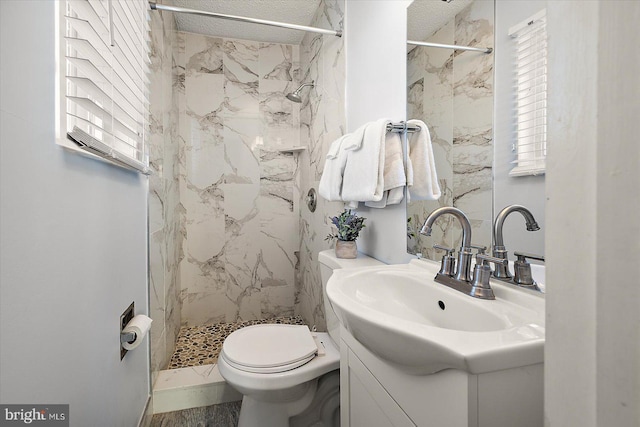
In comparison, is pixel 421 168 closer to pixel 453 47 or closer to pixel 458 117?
pixel 458 117

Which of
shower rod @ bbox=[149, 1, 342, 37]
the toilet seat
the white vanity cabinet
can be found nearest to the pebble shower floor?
the toilet seat

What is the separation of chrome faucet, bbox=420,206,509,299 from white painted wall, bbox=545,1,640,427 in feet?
1.70

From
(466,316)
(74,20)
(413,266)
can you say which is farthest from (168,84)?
(466,316)

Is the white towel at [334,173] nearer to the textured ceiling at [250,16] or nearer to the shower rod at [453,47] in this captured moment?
the shower rod at [453,47]

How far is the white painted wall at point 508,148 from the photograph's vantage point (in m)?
0.74

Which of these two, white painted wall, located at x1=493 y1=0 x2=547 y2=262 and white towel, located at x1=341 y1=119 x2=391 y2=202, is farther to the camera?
white towel, located at x1=341 y1=119 x2=391 y2=202

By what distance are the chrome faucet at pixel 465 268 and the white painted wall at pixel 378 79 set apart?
1.01 ft

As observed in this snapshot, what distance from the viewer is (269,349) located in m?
1.38

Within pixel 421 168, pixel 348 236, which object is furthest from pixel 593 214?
pixel 348 236

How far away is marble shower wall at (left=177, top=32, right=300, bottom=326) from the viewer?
2502 millimetres

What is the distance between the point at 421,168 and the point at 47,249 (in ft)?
3.58

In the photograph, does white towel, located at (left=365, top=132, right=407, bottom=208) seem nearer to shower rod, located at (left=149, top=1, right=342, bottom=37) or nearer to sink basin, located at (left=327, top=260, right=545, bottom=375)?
sink basin, located at (left=327, top=260, right=545, bottom=375)

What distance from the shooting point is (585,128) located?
9.7 inches

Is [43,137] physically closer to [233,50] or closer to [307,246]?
[307,246]
